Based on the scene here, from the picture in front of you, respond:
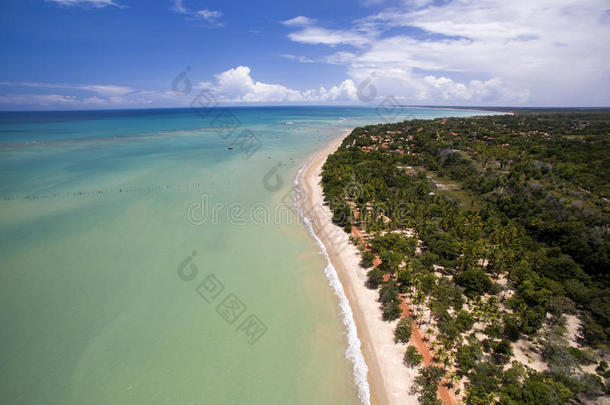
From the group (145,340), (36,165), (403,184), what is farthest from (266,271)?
(36,165)

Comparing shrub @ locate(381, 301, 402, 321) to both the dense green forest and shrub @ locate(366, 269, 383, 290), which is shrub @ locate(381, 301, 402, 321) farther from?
shrub @ locate(366, 269, 383, 290)

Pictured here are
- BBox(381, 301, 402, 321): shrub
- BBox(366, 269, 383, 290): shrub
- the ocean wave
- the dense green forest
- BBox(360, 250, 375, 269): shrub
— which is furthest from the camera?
BBox(360, 250, 375, 269): shrub

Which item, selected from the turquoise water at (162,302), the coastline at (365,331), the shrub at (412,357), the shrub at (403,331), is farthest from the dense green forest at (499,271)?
the turquoise water at (162,302)

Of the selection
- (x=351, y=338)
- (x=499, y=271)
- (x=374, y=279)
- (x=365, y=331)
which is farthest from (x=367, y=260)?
(x=499, y=271)

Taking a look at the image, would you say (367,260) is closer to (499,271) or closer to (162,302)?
(499,271)

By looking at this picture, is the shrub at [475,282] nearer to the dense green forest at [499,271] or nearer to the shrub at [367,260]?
the dense green forest at [499,271]

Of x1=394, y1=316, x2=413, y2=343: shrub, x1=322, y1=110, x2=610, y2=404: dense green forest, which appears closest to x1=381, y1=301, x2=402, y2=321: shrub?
x1=322, y1=110, x2=610, y2=404: dense green forest
